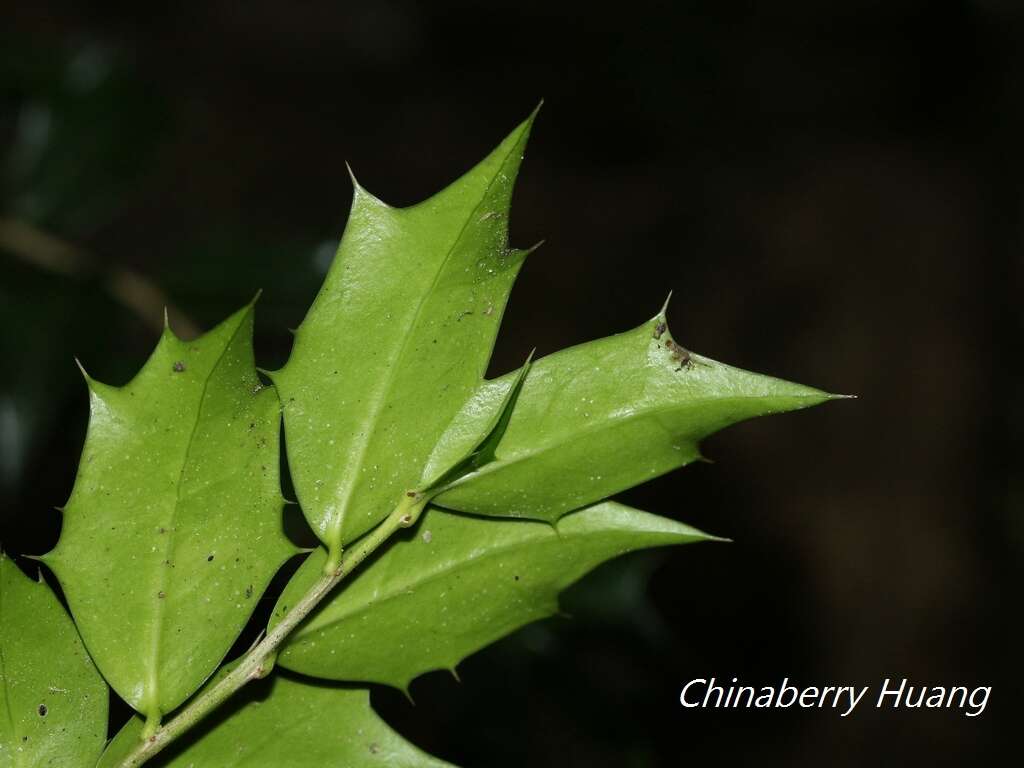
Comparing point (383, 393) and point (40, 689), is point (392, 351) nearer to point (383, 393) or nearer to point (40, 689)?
point (383, 393)

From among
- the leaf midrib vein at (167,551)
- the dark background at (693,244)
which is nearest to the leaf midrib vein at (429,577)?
the leaf midrib vein at (167,551)

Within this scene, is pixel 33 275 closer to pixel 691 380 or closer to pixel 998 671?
pixel 691 380

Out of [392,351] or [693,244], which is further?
[693,244]

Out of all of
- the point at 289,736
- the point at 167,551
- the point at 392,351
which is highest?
the point at 392,351

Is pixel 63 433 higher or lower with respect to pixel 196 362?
lower

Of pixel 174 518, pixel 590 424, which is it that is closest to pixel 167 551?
pixel 174 518

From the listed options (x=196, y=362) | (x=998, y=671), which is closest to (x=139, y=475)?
(x=196, y=362)

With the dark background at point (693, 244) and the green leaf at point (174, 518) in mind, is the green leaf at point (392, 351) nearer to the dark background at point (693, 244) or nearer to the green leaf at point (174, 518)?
the green leaf at point (174, 518)

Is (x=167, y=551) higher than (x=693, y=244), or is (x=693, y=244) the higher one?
(x=167, y=551)
